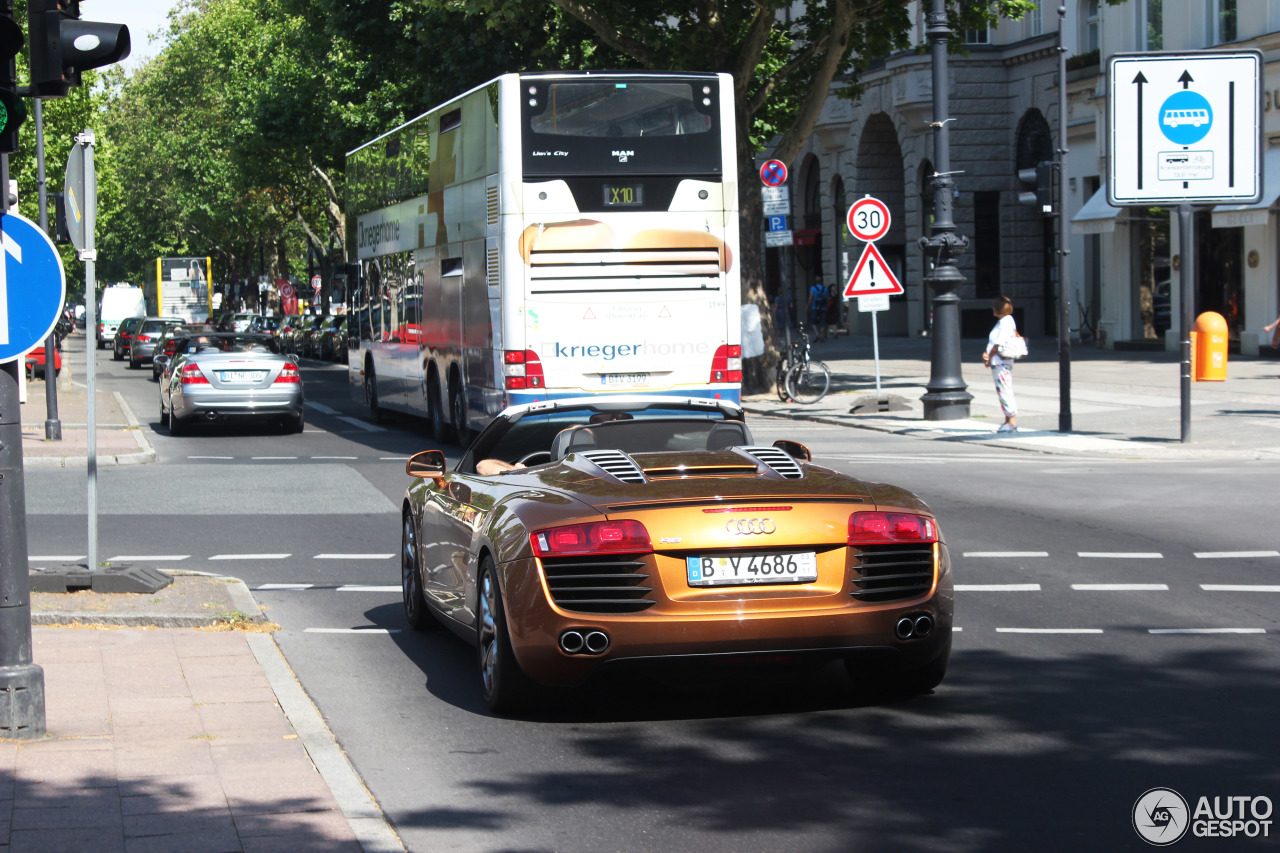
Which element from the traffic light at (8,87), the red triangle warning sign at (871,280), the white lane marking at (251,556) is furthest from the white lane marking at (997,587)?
the red triangle warning sign at (871,280)

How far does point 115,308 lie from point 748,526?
289ft

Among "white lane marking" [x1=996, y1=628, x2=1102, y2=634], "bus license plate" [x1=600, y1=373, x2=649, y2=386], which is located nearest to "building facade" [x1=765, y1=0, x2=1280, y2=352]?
"bus license plate" [x1=600, y1=373, x2=649, y2=386]

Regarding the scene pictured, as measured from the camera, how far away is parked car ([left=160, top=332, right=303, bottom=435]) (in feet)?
73.6

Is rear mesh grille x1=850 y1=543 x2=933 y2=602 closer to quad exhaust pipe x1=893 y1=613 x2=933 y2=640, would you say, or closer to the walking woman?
quad exhaust pipe x1=893 y1=613 x2=933 y2=640

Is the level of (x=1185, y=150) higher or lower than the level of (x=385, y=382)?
higher

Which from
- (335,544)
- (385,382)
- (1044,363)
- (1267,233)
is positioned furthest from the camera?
(1044,363)

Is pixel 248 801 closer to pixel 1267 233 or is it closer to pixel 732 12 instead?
pixel 732 12

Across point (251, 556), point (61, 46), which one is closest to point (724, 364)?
point (251, 556)

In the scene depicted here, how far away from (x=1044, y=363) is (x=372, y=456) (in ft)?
64.9

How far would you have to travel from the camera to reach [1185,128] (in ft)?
62.6

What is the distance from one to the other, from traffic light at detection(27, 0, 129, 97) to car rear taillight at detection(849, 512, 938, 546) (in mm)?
3376

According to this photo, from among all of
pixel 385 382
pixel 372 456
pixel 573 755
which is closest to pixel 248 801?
pixel 573 755

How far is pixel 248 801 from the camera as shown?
5117 millimetres

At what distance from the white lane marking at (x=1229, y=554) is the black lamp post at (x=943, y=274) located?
12.0 meters
